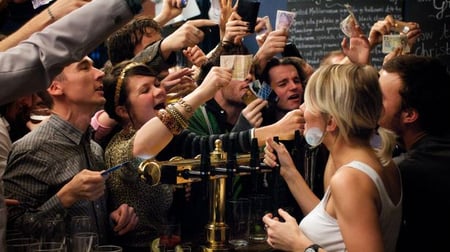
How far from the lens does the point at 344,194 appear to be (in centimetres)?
211

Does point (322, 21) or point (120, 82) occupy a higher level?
point (322, 21)

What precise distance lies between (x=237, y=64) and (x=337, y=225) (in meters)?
0.92

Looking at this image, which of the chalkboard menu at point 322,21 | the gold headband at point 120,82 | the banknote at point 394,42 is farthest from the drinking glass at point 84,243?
the chalkboard menu at point 322,21

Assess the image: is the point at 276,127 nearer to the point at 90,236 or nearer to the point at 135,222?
the point at 135,222

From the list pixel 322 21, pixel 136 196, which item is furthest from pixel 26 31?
pixel 322 21

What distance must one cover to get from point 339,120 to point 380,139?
315 millimetres

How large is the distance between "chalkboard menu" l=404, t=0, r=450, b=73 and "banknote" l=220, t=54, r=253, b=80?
282 cm

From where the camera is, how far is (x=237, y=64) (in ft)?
9.55

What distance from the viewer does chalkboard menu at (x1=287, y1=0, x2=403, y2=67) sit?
595 cm

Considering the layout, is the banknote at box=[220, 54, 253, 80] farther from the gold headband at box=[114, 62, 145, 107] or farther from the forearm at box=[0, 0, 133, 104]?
the forearm at box=[0, 0, 133, 104]

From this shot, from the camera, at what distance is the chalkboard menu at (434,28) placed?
5.41m

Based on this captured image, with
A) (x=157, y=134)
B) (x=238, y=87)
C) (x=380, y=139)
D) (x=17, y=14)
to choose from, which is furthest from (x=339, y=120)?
(x=17, y=14)

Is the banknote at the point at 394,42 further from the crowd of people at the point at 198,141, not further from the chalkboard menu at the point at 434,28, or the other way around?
the chalkboard menu at the point at 434,28

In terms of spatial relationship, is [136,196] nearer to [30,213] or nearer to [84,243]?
[30,213]
